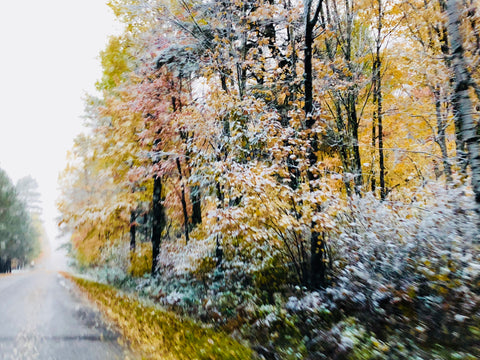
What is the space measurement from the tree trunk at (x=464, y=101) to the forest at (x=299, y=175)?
0.02 metres

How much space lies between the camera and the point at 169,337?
209 inches

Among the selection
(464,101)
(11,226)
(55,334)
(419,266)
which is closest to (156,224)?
(55,334)

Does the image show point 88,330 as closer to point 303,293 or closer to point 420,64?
point 303,293

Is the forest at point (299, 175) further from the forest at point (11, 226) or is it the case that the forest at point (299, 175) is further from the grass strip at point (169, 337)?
the forest at point (11, 226)

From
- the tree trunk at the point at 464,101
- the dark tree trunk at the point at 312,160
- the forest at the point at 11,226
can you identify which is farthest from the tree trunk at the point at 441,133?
the forest at the point at 11,226

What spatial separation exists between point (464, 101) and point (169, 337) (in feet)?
19.2

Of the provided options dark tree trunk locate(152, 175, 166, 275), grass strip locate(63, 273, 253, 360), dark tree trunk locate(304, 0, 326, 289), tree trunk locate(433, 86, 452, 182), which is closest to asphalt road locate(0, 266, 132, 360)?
grass strip locate(63, 273, 253, 360)

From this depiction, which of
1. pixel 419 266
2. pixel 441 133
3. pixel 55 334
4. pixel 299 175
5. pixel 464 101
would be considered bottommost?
pixel 55 334

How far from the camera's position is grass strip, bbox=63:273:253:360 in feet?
14.5

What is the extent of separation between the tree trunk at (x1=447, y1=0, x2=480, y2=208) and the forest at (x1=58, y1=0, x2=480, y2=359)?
16 mm

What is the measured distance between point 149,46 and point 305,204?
8.76 meters

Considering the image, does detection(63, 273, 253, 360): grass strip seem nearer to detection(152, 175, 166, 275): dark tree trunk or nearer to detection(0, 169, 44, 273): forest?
detection(152, 175, 166, 275): dark tree trunk

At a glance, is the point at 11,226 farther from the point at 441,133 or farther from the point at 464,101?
the point at 464,101

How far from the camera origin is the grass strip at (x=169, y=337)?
174 inches
